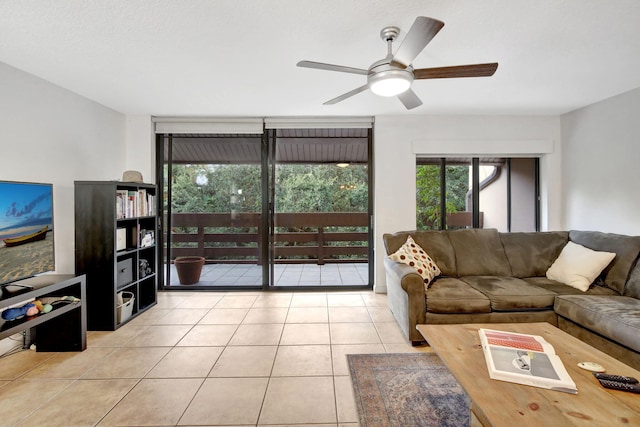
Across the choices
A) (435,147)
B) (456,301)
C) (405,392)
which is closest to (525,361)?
(405,392)

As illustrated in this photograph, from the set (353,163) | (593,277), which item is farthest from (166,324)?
(593,277)

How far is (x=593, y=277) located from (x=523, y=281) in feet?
1.77

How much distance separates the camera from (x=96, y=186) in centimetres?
298

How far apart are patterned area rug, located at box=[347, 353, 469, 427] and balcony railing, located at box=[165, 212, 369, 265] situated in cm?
223

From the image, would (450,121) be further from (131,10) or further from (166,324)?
(166,324)

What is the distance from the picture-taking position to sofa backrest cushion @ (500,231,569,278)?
3.21m

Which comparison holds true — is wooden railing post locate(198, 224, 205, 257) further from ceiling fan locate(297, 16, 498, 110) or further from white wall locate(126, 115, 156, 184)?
ceiling fan locate(297, 16, 498, 110)

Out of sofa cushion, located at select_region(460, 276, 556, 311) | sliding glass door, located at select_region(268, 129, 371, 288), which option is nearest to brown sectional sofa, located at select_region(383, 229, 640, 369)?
sofa cushion, located at select_region(460, 276, 556, 311)

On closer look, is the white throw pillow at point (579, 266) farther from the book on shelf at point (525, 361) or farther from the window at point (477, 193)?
the book on shelf at point (525, 361)

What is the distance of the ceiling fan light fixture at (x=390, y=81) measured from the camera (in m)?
1.99

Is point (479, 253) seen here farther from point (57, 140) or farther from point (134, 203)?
point (57, 140)

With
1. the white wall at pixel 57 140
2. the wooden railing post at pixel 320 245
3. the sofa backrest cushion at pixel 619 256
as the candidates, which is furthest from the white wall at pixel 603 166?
the white wall at pixel 57 140

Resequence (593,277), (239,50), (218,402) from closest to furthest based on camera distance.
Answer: (218,402), (239,50), (593,277)

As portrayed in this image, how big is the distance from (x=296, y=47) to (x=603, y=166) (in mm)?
3652
